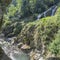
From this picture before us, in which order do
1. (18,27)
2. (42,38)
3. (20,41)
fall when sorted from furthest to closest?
(18,27), (20,41), (42,38)

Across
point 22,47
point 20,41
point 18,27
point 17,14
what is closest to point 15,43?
point 20,41

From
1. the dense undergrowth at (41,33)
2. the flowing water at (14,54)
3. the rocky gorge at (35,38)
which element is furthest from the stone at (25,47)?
the flowing water at (14,54)

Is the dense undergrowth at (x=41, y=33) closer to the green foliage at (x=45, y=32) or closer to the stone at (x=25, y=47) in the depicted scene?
the green foliage at (x=45, y=32)

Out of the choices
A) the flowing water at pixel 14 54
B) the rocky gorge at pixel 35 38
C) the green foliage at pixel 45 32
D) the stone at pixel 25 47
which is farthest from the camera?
the stone at pixel 25 47

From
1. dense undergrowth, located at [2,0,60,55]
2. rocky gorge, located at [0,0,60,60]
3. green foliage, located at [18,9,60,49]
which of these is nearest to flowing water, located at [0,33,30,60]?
rocky gorge, located at [0,0,60,60]

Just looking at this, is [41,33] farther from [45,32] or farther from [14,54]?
[14,54]

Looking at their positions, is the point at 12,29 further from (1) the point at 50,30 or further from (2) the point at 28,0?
(1) the point at 50,30

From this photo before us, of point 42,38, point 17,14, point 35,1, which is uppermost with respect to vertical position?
point 42,38

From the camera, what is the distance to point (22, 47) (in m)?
48.7

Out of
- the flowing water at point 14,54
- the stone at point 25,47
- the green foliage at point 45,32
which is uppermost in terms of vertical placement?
the green foliage at point 45,32

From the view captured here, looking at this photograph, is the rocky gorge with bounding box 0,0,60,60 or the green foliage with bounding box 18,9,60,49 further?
the green foliage with bounding box 18,9,60,49

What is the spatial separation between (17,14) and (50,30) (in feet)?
166

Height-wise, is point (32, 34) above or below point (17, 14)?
above

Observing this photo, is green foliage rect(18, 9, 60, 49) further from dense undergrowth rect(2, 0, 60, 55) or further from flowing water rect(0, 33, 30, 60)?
flowing water rect(0, 33, 30, 60)
